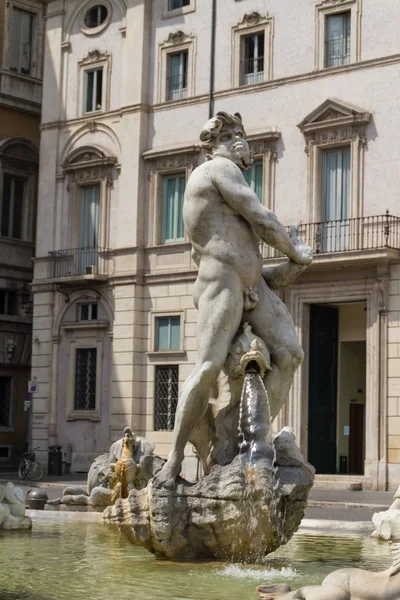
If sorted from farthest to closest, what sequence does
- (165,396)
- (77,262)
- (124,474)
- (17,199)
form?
(17,199) → (77,262) → (165,396) → (124,474)

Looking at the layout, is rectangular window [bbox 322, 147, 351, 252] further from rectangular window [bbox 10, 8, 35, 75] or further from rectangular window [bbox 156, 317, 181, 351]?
rectangular window [bbox 10, 8, 35, 75]

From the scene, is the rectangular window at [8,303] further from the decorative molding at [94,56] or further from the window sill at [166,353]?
the decorative molding at [94,56]

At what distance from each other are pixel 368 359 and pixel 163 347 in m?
6.36

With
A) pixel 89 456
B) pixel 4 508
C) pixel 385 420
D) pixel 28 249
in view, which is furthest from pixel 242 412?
pixel 28 249

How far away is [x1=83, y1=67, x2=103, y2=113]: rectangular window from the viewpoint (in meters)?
34.2

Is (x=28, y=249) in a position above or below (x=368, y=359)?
above

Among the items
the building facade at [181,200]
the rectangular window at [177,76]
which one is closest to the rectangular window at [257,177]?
the building facade at [181,200]

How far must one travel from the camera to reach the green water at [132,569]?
6195 millimetres

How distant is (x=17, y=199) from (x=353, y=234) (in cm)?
1300

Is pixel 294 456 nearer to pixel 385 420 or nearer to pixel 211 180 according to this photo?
pixel 211 180

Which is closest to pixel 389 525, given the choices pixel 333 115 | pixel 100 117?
pixel 333 115

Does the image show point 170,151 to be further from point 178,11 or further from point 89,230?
point 178,11

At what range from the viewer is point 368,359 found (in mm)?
27016

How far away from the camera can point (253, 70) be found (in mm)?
30688
